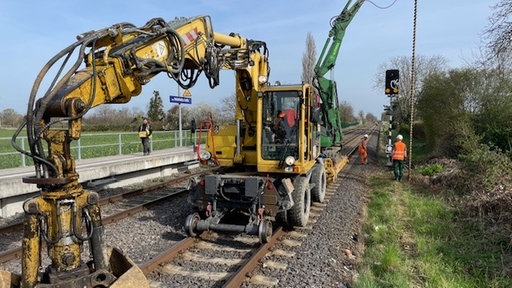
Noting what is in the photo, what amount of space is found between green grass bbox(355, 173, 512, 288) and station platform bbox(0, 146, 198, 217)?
7.37 metres

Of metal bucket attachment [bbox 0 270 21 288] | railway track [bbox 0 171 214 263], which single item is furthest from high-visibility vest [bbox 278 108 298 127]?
metal bucket attachment [bbox 0 270 21 288]

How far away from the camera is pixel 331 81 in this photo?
13992 mm

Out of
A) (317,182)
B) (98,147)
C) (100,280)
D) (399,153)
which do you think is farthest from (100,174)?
(399,153)

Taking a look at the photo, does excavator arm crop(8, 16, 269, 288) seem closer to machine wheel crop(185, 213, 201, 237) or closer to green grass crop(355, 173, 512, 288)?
machine wheel crop(185, 213, 201, 237)

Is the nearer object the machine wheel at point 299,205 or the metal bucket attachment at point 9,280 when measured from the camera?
the metal bucket attachment at point 9,280

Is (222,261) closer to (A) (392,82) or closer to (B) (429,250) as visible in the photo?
(B) (429,250)

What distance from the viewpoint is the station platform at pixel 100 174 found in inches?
350

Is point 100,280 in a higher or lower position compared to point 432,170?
higher

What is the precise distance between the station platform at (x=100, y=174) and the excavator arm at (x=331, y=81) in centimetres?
595

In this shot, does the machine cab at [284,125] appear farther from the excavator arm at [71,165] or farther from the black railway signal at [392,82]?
the black railway signal at [392,82]

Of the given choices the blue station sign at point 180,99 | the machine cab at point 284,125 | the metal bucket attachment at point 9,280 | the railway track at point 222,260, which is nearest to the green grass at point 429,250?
the railway track at point 222,260

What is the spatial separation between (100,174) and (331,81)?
8101mm

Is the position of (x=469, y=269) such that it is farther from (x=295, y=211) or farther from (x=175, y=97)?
(x=175, y=97)

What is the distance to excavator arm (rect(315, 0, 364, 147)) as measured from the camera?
13786 mm
